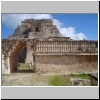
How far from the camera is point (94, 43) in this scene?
1224 cm

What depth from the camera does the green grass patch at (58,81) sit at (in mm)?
9961

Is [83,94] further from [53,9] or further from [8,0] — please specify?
[8,0]

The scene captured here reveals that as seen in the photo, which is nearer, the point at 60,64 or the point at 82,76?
the point at 82,76

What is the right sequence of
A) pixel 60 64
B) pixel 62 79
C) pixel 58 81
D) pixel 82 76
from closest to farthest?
1. pixel 58 81
2. pixel 62 79
3. pixel 82 76
4. pixel 60 64

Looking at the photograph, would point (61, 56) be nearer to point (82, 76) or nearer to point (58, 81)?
point (82, 76)

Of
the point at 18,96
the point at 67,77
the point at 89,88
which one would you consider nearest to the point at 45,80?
the point at 67,77

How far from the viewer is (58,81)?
10422 millimetres

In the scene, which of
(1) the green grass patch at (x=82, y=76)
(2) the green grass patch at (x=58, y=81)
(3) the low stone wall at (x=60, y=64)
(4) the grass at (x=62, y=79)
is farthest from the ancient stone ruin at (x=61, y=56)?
(2) the green grass patch at (x=58, y=81)

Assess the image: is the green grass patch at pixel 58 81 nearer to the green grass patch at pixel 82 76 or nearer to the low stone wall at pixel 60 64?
the green grass patch at pixel 82 76

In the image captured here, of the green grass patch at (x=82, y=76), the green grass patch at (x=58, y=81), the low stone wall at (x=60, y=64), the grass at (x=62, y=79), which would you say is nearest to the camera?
the green grass patch at (x=58, y=81)

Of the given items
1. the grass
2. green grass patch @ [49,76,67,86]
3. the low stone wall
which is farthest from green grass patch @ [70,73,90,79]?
green grass patch @ [49,76,67,86]

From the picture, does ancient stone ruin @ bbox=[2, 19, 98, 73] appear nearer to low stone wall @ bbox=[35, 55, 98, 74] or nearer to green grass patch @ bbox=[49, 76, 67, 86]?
low stone wall @ bbox=[35, 55, 98, 74]

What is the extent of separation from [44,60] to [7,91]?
428 centimetres

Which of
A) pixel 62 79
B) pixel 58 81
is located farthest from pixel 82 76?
pixel 58 81
